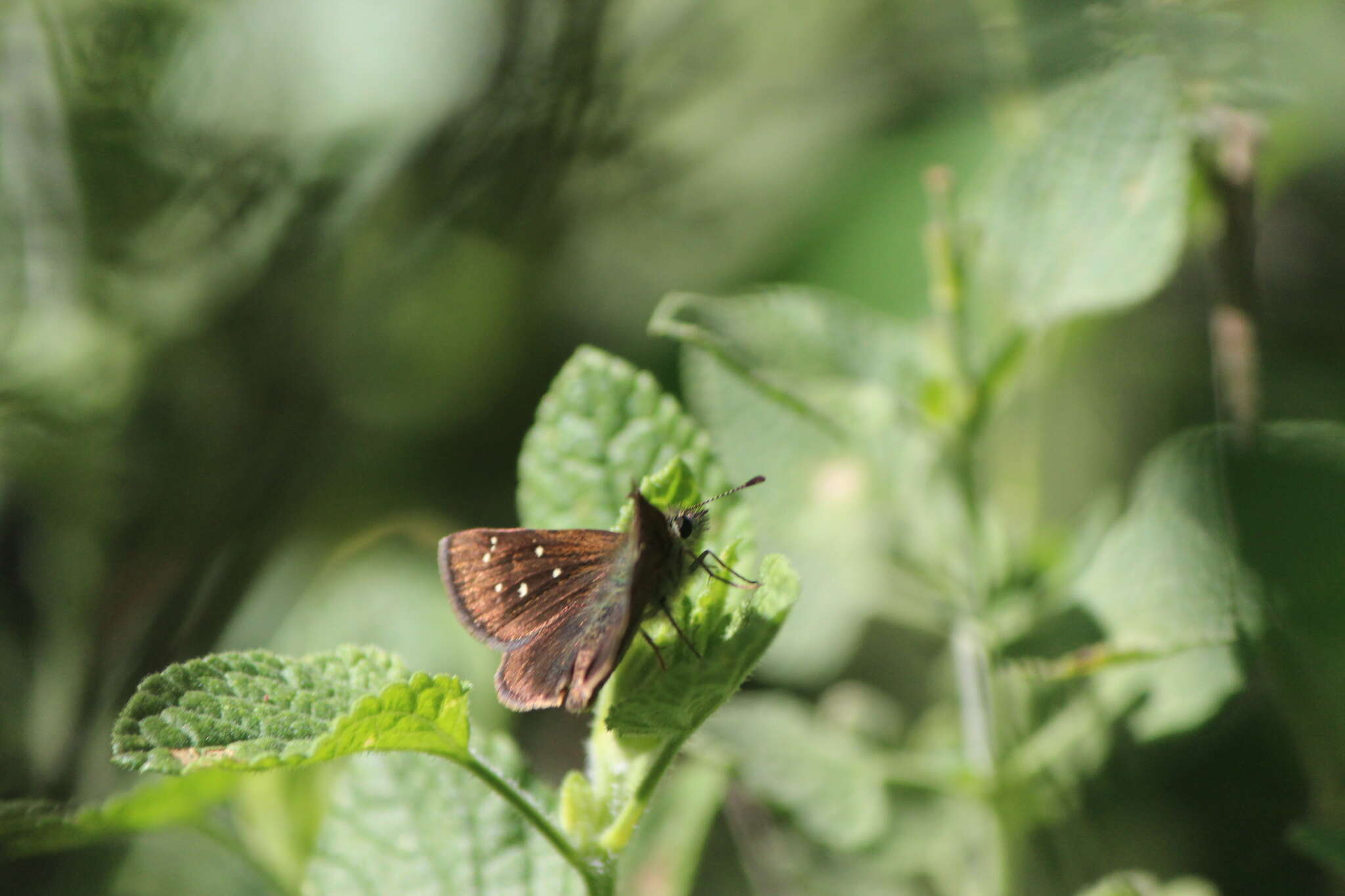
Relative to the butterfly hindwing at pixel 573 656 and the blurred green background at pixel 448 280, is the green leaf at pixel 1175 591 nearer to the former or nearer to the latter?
the blurred green background at pixel 448 280

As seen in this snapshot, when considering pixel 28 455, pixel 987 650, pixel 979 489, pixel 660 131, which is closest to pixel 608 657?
pixel 987 650

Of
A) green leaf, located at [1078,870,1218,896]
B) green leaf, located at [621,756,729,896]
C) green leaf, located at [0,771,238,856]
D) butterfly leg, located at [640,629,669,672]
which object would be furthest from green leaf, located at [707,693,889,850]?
green leaf, located at [0,771,238,856]

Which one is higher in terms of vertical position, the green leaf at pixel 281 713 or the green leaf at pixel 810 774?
the green leaf at pixel 281 713

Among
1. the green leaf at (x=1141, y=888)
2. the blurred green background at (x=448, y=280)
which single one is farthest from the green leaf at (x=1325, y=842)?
the blurred green background at (x=448, y=280)

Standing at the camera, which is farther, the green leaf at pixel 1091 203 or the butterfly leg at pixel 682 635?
the green leaf at pixel 1091 203

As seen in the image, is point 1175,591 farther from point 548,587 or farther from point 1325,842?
point 548,587

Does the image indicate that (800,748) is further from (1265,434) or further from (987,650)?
(1265,434)
